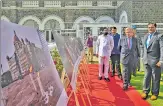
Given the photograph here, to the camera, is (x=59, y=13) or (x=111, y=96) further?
(x=59, y=13)

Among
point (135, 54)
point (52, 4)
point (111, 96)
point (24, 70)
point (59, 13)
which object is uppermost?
point (52, 4)

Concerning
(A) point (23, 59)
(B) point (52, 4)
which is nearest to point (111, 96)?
(A) point (23, 59)

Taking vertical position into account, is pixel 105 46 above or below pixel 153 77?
above

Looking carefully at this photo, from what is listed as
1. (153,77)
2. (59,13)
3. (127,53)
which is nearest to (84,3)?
(59,13)

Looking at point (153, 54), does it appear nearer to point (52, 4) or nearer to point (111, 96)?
point (111, 96)

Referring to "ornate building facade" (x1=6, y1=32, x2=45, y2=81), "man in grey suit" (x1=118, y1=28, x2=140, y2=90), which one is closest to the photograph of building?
"ornate building facade" (x1=6, y1=32, x2=45, y2=81)

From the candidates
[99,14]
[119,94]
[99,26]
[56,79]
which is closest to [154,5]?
[99,26]

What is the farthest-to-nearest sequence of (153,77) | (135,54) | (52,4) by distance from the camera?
(52,4) → (135,54) → (153,77)

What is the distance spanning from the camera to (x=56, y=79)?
281cm

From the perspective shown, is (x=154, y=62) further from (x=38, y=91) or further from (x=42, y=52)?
(x=38, y=91)

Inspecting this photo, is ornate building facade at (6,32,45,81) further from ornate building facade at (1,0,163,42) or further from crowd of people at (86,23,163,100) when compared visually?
ornate building facade at (1,0,163,42)

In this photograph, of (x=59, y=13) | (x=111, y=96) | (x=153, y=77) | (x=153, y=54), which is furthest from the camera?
(x=59, y=13)

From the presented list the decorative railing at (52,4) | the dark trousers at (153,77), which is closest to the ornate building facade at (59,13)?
the decorative railing at (52,4)

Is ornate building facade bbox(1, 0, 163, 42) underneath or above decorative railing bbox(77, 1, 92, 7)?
underneath
